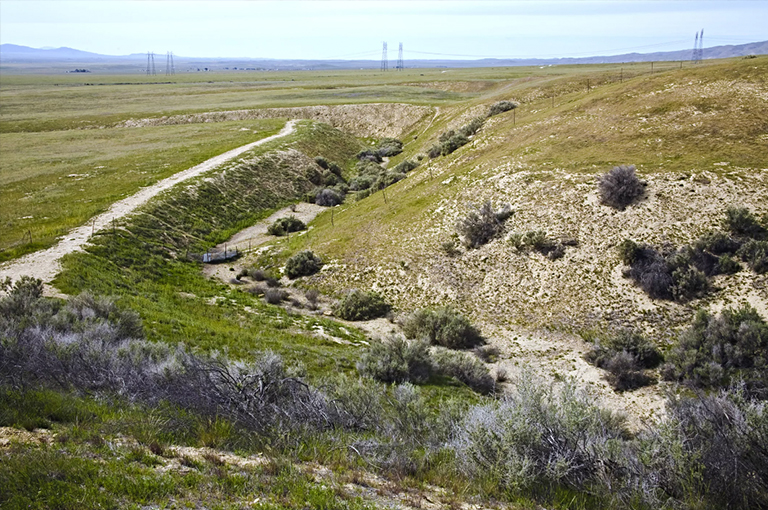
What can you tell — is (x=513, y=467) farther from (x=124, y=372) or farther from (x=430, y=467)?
(x=124, y=372)

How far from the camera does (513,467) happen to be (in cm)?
782

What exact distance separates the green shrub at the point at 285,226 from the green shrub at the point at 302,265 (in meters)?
8.46

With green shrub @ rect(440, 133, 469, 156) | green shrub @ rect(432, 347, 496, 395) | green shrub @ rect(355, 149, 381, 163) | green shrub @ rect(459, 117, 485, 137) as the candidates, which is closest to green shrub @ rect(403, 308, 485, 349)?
green shrub @ rect(432, 347, 496, 395)

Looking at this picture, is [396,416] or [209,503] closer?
[209,503]

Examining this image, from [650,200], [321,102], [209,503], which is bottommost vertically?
Answer: [209,503]

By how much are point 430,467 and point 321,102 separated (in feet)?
269

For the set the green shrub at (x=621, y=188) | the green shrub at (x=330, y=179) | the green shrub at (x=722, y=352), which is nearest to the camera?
the green shrub at (x=722, y=352)

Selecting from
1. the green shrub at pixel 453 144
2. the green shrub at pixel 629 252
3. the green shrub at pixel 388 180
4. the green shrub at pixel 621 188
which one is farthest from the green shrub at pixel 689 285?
the green shrub at pixel 388 180

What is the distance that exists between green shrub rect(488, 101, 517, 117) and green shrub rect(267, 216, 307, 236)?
24686 mm

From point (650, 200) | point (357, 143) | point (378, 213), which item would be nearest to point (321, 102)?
point (357, 143)

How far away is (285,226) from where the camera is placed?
3672 cm

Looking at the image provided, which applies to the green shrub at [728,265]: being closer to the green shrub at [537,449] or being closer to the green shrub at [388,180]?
the green shrub at [537,449]

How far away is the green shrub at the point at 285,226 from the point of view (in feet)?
119

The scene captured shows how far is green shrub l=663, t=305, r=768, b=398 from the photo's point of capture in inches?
634
